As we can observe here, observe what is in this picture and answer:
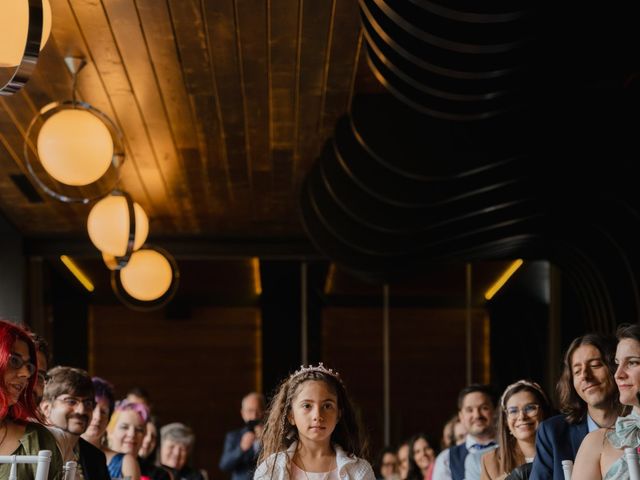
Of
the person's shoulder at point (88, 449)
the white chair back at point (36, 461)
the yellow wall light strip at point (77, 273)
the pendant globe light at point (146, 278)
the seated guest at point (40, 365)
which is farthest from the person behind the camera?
the yellow wall light strip at point (77, 273)

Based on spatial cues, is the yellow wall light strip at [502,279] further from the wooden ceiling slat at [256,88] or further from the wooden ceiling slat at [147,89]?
the wooden ceiling slat at [147,89]

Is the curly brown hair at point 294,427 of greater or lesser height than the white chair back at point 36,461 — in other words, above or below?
above

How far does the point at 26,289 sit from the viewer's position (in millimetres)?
12203

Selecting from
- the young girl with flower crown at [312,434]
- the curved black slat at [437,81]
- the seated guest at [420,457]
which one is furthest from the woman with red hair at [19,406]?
the seated guest at [420,457]

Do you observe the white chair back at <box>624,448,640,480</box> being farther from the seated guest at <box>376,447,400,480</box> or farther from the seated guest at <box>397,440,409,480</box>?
the seated guest at <box>376,447,400,480</box>

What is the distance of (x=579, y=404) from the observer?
14.2 feet

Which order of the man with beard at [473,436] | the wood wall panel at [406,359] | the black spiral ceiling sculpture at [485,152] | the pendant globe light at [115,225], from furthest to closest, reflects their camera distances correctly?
1. the wood wall panel at [406,359]
2. the pendant globe light at [115,225]
3. the man with beard at [473,436]
4. the black spiral ceiling sculpture at [485,152]

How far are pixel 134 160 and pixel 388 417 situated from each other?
545 centimetres

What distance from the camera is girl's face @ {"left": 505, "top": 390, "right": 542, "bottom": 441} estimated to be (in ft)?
16.6

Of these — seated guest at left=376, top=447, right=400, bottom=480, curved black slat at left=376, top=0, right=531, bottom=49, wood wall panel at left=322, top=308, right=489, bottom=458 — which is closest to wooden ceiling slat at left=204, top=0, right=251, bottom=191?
curved black slat at left=376, top=0, right=531, bottom=49

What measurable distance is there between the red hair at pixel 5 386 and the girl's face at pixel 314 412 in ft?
3.34

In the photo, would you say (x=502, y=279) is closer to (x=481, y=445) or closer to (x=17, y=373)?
(x=481, y=445)

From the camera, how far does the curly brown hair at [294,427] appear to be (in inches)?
167

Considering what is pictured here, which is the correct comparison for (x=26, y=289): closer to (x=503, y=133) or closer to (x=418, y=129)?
(x=418, y=129)
